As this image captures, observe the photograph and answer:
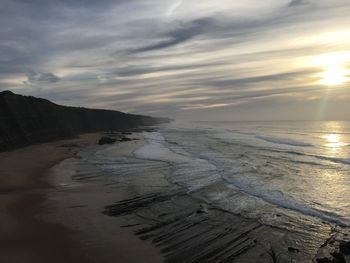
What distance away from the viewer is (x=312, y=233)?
42.4ft

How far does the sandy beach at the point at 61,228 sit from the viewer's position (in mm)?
10906

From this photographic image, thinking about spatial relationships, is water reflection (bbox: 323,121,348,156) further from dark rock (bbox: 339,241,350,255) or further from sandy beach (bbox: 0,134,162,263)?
dark rock (bbox: 339,241,350,255)

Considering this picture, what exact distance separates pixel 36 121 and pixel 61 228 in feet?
148

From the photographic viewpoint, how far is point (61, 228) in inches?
524

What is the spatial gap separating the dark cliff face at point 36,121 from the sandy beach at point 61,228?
23.1 m

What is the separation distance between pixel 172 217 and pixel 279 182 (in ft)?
30.5

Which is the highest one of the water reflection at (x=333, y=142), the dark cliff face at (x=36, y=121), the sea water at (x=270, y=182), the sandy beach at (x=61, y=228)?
the dark cliff face at (x=36, y=121)

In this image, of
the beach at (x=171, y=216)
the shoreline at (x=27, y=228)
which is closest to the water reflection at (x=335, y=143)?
the beach at (x=171, y=216)

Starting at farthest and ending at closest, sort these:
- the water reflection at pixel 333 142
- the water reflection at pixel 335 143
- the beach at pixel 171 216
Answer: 1. the water reflection at pixel 333 142
2. the water reflection at pixel 335 143
3. the beach at pixel 171 216

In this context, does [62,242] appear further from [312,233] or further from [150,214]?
[312,233]

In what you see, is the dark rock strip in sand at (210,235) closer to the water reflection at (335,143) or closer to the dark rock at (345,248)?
the dark rock at (345,248)

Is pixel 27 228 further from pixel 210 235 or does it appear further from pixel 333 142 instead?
pixel 333 142

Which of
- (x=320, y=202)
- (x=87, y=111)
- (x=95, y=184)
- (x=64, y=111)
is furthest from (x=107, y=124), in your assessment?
(x=320, y=202)

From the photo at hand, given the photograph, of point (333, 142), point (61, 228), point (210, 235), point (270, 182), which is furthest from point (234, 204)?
point (333, 142)
